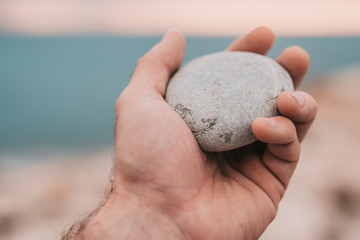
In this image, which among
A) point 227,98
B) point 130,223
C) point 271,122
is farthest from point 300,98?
point 130,223

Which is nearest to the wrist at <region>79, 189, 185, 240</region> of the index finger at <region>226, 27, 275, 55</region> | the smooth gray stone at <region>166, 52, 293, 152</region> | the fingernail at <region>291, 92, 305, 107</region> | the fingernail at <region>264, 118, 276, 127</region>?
the smooth gray stone at <region>166, 52, 293, 152</region>

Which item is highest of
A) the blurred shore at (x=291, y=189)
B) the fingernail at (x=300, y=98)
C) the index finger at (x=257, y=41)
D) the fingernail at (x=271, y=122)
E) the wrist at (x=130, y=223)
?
the index finger at (x=257, y=41)

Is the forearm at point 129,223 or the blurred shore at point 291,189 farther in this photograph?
the blurred shore at point 291,189

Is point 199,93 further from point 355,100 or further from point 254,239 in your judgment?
point 355,100

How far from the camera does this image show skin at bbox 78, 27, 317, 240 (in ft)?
4.32

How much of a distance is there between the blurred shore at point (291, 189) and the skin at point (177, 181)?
67 cm

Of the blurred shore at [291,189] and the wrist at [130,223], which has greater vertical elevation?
the wrist at [130,223]

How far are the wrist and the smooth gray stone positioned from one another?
42 cm

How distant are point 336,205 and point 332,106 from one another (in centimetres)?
336

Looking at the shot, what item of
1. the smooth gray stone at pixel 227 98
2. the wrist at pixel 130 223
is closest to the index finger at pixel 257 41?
the smooth gray stone at pixel 227 98

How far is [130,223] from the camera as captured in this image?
1.30 metres

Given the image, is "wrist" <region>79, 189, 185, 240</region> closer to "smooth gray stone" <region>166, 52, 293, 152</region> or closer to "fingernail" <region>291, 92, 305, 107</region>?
"smooth gray stone" <region>166, 52, 293, 152</region>

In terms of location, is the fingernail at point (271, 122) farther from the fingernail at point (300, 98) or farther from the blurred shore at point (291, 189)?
the blurred shore at point (291, 189)

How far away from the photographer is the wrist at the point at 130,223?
1277 mm
